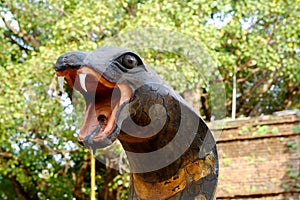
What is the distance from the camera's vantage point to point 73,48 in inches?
278

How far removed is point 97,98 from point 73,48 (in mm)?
5452

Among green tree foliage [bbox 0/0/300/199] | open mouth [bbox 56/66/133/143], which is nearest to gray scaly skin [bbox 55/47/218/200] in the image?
open mouth [bbox 56/66/133/143]

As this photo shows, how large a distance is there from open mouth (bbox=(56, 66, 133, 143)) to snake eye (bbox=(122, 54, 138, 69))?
66mm

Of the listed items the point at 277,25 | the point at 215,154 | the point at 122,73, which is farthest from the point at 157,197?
the point at 277,25

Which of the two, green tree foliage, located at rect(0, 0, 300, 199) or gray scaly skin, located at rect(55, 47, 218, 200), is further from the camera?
green tree foliage, located at rect(0, 0, 300, 199)

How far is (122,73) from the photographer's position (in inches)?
65.4

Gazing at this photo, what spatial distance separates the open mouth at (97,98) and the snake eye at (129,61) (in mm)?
66

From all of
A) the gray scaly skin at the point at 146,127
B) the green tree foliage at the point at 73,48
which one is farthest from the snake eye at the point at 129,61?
the green tree foliage at the point at 73,48

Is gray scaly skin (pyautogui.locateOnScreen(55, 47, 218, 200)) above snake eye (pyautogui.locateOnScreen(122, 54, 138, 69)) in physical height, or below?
below

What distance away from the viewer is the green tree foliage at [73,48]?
7.28 meters

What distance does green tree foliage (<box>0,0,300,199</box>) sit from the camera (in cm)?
728

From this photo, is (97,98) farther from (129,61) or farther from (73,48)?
(73,48)

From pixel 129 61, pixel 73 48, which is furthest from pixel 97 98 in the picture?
pixel 73 48

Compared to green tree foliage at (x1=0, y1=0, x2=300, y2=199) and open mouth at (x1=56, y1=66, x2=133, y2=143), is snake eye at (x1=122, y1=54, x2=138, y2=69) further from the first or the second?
green tree foliage at (x1=0, y1=0, x2=300, y2=199)
